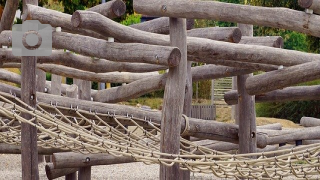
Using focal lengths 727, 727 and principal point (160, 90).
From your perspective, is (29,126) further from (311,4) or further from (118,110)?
(311,4)

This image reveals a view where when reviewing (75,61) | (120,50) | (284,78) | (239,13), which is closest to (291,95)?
(284,78)

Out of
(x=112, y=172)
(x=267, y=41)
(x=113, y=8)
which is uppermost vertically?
(x=113, y=8)

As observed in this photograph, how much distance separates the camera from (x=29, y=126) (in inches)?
259

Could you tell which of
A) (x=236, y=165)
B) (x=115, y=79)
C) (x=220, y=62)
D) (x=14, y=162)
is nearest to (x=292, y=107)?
(x=14, y=162)

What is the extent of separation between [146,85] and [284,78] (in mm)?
1428

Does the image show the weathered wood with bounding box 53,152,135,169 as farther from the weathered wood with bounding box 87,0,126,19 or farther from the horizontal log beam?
the weathered wood with bounding box 87,0,126,19

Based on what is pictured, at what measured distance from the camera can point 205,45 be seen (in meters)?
6.12

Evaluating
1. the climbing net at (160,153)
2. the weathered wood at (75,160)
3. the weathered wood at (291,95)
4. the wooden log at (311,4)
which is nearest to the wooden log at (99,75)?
the weathered wood at (75,160)

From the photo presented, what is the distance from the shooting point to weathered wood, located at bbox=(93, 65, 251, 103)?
700cm

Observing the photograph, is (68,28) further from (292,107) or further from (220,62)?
(292,107)

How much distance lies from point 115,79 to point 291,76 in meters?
2.74

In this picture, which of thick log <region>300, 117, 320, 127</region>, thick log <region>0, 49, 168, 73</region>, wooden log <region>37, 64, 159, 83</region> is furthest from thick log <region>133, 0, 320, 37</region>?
thick log <region>300, 117, 320, 127</region>

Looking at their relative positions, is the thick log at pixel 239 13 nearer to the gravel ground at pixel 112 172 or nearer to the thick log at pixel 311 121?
the gravel ground at pixel 112 172

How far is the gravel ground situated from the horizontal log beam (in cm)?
376
